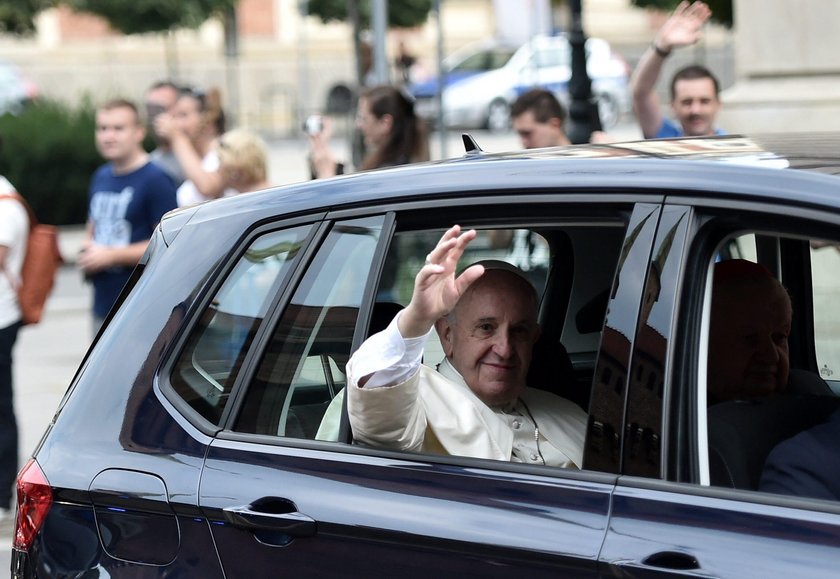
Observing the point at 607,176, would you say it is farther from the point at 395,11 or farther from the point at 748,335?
the point at 395,11

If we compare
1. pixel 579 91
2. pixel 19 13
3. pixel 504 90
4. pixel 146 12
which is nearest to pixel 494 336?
pixel 579 91

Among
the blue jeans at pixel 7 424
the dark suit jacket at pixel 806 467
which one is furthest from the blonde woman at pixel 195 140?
the dark suit jacket at pixel 806 467

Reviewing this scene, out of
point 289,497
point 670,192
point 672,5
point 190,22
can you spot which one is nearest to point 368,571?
point 289,497

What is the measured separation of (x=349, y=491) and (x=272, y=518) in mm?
158

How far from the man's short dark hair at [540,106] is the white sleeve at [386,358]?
4515mm

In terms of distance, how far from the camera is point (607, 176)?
2.66m

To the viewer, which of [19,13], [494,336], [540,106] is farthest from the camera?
[19,13]

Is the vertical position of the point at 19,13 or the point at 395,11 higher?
the point at 19,13

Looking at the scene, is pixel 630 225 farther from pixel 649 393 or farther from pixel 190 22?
pixel 190 22

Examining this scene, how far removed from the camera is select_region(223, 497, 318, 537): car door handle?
2.70 metres

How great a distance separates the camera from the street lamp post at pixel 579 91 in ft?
34.3

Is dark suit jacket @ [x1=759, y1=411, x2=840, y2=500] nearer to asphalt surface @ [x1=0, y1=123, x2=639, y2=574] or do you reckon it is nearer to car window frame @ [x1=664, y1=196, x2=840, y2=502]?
car window frame @ [x1=664, y1=196, x2=840, y2=502]

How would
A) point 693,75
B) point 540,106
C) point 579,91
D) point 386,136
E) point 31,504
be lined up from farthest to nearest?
point 579,91 < point 540,106 < point 386,136 < point 693,75 < point 31,504

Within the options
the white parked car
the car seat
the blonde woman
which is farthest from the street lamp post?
the white parked car
